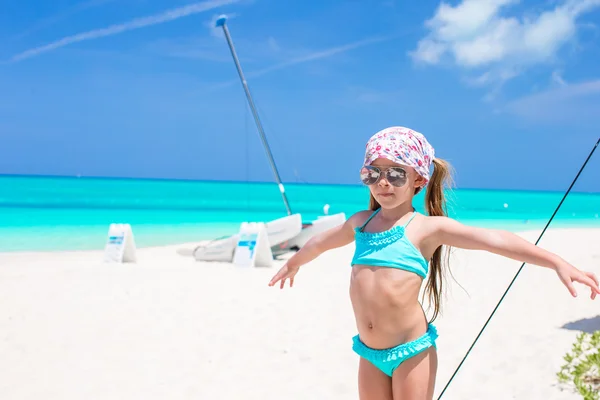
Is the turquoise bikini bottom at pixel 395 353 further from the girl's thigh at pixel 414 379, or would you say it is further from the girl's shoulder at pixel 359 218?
the girl's shoulder at pixel 359 218

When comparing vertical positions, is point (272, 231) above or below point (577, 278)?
above

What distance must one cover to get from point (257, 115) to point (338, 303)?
8.57m

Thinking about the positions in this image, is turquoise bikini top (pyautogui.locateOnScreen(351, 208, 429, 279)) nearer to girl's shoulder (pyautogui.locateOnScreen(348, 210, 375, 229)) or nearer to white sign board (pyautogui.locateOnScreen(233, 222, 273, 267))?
girl's shoulder (pyautogui.locateOnScreen(348, 210, 375, 229))

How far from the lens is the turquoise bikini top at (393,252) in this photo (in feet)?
7.88

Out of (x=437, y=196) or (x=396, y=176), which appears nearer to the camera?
(x=396, y=176)

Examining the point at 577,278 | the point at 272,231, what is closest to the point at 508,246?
the point at 577,278

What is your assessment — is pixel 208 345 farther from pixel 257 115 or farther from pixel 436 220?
pixel 257 115

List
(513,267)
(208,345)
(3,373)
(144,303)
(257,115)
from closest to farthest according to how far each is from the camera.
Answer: (3,373) → (208,345) → (144,303) → (513,267) → (257,115)

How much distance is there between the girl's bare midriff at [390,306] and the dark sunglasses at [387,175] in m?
0.36

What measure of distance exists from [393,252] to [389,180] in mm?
298

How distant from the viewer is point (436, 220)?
246 centimetres

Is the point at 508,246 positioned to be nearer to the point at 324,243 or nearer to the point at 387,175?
the point at 387,175

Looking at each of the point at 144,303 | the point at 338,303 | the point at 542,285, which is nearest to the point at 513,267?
the point at 542,285

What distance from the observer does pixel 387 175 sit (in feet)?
8.02
